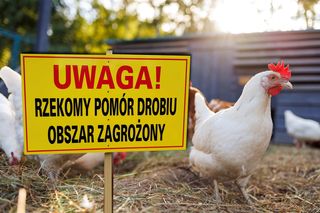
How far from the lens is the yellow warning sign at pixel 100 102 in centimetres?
228

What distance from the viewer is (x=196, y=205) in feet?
9.52

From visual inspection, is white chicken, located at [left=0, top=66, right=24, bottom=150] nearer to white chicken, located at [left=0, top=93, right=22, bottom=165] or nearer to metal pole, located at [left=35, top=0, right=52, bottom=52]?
white chicken, located at [left=0, top=93, right=22, bottom=165]

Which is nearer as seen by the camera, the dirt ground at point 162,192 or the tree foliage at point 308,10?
the dirt ground at point 162,192

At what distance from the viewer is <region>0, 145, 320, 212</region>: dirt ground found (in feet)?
8.56

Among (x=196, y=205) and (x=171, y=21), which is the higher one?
(x=171, y=21)

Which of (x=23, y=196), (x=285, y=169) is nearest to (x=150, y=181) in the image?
(x=23, y=196)

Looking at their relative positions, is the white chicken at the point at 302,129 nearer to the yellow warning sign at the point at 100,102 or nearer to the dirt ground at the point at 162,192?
the dirt ground at the point at 162,192

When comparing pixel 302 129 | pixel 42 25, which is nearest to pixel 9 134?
pixel 42 25

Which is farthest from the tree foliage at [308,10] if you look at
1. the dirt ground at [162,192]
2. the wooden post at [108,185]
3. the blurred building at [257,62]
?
the wooden post at [108,185]

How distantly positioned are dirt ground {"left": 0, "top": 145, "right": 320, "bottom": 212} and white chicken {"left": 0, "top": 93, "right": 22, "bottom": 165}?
90 mm

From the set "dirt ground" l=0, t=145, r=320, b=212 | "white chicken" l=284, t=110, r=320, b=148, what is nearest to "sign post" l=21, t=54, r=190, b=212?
"dirt ground" l=0, t=145, r=320, b=212

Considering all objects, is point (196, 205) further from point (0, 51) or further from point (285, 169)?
point (0, 51)

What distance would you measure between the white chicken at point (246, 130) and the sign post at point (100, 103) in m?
0.95

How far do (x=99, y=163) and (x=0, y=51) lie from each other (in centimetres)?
597
